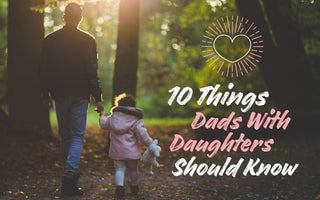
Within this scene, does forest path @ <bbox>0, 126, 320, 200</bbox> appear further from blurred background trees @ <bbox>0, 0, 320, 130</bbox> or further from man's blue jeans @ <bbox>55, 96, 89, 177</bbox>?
blurred background trees @ <bbox>0, 0, 320, 130</bbox>

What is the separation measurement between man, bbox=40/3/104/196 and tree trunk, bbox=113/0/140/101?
12.1 ft

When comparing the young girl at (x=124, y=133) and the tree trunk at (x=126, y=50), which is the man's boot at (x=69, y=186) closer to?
the young girl at (x=124, y=133)

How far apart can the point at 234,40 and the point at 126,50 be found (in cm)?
405

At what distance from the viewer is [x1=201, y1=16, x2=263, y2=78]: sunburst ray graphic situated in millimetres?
11369

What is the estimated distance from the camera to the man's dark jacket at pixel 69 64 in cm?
612

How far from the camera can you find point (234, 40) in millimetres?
12984

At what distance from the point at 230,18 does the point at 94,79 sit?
23.8ft

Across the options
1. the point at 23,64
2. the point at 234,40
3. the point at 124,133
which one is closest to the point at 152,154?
the point at 124,133

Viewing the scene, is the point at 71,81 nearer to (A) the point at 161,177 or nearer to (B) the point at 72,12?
(B) the point at 72,12

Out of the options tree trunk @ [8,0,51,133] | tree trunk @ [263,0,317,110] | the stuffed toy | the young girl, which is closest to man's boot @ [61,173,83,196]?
the young girl

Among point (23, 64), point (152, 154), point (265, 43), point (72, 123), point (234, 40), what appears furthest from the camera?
point (234, 40)

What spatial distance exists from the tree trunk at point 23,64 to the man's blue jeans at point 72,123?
4280 mm

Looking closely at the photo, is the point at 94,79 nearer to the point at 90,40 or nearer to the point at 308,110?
the point at 90,40

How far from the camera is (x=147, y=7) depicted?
1877 centimetres
